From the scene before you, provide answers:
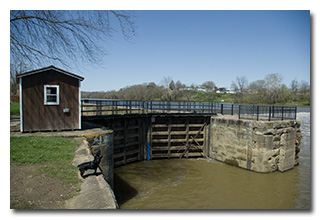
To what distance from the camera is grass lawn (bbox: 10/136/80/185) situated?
5469 millimetres

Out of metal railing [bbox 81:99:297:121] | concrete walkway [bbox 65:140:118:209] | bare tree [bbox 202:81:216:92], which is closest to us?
concrete walkway [bbox 65:140:118:209]

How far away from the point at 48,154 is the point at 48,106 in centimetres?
368

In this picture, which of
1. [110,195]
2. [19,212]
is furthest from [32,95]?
[110,195]

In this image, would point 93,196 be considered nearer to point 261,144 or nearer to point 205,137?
point 261,144

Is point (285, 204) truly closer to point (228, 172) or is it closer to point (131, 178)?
point (228, 172)

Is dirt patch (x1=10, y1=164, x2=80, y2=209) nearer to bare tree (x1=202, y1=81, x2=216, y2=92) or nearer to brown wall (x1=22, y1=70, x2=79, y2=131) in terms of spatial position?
brown wall (x1=22, y1=70, x2=79, y2=131)

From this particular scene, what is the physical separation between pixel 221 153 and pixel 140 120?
634cm

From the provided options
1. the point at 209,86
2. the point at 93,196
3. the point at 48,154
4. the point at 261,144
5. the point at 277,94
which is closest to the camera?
the point at 93,196

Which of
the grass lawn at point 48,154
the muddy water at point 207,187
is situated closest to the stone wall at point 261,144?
the muddy water at point 207,187

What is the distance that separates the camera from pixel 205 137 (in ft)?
54.7

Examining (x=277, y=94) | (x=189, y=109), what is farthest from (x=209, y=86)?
(x=189, y=109)

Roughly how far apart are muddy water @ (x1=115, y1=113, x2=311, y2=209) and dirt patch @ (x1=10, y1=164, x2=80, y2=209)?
4569mm

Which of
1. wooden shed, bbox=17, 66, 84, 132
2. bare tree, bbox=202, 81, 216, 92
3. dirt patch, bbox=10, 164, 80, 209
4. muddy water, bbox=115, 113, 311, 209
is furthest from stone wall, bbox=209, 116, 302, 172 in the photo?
bare tree, bbox=202, 81, 216, 92

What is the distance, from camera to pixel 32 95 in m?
9.36
